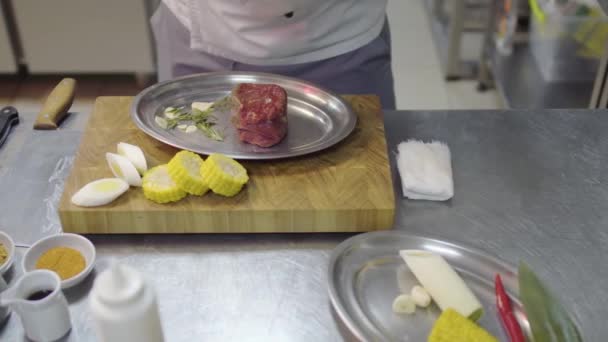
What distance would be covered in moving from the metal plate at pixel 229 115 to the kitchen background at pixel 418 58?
1.29 metres

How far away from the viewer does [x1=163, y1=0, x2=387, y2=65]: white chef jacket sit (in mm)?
1426

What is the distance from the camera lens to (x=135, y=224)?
1013 mm

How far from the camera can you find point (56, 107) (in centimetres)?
133

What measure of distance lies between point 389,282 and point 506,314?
17 centimetres

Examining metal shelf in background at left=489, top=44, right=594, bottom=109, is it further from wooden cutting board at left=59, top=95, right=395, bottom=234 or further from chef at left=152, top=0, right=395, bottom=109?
wooden cutting board at left=59, top=95, right=395, bottom=234

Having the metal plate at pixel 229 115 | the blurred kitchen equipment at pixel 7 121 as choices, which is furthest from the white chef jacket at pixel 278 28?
the blurred kitchen equipment at pixel 7 121

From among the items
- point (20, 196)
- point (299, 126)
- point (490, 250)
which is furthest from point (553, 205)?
point (20, 196)

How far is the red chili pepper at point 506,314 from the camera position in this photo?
866mm

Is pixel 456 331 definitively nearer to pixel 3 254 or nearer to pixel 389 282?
pixel 389 282

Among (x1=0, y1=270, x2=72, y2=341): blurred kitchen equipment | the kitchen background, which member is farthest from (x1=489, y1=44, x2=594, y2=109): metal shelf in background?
(x1=0, y1=270, x2=72, y2=341): blurred kitchen equipment

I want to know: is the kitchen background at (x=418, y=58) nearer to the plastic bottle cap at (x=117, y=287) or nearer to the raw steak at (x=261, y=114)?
the raw steak at (x=261, y=114)

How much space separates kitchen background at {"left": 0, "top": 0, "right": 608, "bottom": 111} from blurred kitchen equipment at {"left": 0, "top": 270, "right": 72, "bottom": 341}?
1735 mm

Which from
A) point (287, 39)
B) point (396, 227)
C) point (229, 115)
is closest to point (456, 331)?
point (396, 227)

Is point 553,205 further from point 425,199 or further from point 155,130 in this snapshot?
point 155,130
